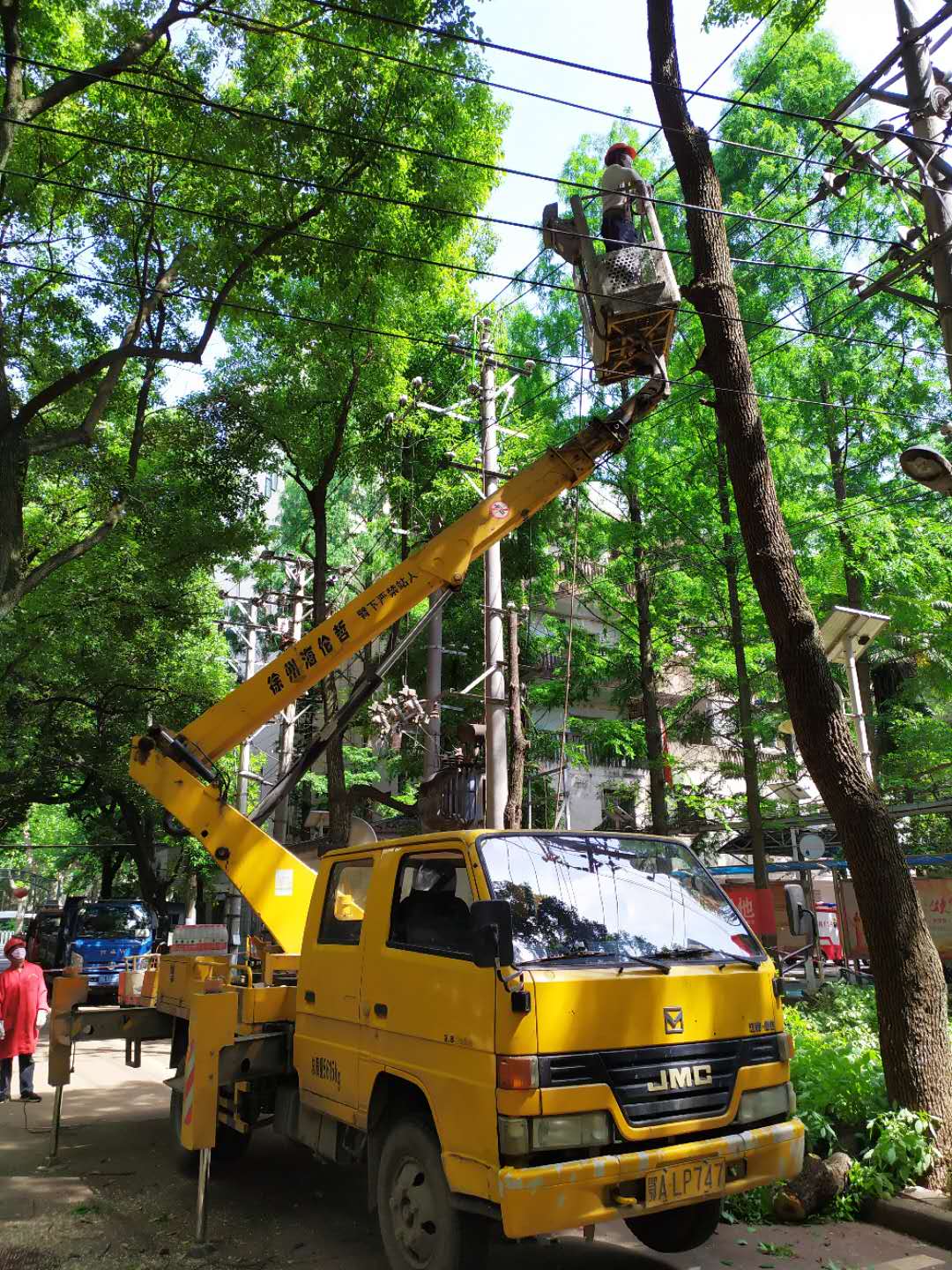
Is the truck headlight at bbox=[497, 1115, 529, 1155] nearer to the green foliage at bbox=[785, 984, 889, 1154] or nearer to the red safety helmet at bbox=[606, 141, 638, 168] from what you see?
the green foliage at bbox=[785, 984, 889, 1154]

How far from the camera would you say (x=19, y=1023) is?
33.2 feet

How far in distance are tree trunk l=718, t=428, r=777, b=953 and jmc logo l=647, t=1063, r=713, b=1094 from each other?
12.9 m

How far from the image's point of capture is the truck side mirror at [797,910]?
22.9 feet

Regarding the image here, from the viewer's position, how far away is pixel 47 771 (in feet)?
90.4

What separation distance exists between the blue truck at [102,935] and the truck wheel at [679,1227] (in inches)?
761

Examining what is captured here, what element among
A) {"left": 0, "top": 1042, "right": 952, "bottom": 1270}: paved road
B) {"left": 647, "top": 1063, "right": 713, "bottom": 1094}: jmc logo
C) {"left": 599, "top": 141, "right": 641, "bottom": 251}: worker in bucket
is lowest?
{"left": 0, "top": 1042, "right": 952, "bottom": 1270}: paved road

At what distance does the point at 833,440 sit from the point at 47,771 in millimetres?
23992

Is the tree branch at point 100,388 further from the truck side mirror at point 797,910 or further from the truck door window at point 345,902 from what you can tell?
the truck side mirror at point 797,910

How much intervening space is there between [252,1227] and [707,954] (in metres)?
3.60

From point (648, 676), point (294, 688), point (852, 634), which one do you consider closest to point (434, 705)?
point (648, 676)

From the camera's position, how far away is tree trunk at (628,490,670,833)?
1920 centimetres

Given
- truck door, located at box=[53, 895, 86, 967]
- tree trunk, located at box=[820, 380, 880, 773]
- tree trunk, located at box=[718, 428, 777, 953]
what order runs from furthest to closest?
truck door, located at box=[53, 895, 86, 967] → tree trunk, located at box=[820, 380, 880, 773] → tree trunk, located at box=[718, 428, 777, 953]

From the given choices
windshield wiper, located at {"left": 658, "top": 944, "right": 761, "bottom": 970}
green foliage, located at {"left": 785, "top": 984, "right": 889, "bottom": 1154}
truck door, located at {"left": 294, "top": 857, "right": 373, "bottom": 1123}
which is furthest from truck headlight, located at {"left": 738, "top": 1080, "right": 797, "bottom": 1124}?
truck door, located at {"left": 294, "top": 857, "right": 373, "bottom": 1123}

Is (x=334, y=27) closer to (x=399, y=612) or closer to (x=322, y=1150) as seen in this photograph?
(x=399, y=612)
